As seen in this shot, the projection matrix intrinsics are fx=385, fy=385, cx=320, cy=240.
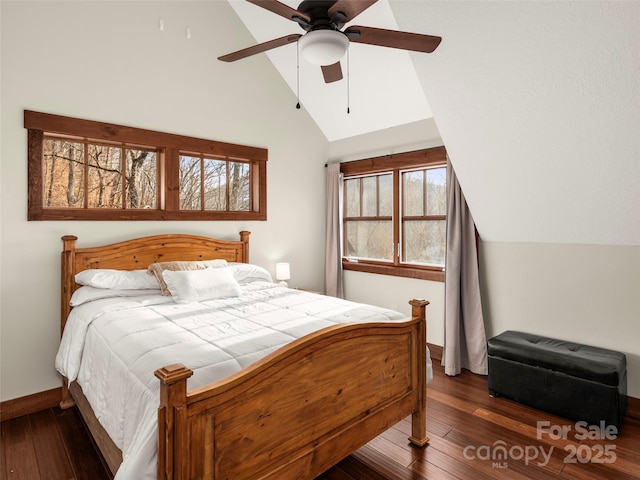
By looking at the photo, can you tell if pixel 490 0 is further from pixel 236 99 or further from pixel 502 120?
pixel 236 99

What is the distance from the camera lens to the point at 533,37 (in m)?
2.07

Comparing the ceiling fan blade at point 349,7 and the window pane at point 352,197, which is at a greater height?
the ceiling fan blade at point 349,7

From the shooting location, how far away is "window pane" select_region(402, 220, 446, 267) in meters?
3.89

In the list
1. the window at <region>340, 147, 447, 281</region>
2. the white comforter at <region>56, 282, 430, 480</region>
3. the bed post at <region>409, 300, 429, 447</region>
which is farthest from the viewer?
the window at <region>340, 147, 447, 281</region>

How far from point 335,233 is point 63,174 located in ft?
9.11

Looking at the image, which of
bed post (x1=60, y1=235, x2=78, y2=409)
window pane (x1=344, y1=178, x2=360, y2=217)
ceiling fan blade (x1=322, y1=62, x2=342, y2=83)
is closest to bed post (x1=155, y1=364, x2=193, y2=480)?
ceiling fan blade (x1=322, y1=62, x2=342, y2=83)

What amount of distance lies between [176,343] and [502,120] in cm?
241

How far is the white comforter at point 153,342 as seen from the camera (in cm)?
150

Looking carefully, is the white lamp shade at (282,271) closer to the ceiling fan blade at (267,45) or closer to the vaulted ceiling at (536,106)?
the vaulted ceiling at (536,106)

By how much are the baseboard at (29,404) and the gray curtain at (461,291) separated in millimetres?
3158

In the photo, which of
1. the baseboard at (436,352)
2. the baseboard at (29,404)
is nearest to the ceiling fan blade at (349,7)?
the baseboard at (436,352)

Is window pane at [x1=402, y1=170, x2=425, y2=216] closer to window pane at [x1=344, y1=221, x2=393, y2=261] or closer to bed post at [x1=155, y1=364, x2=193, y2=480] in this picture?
window pane at [x1=344, y1=221, x2=393, y2=261]

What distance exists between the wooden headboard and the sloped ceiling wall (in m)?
2.25

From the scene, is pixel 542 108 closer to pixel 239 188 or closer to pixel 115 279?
pixel 239 188
